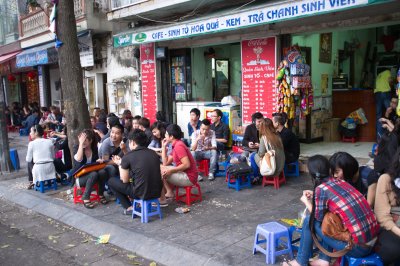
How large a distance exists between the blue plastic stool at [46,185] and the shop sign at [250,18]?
4.35 m

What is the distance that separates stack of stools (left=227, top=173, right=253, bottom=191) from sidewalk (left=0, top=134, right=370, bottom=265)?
5.4 inches

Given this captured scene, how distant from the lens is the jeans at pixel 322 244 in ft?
11.4

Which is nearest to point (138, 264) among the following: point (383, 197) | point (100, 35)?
point (383, 197)

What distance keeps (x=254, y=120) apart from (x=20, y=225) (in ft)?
15.3

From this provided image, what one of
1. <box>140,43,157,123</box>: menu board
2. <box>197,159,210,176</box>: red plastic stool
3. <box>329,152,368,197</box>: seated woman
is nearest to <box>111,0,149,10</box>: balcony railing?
<box>140,43,157,123</box>: menu board

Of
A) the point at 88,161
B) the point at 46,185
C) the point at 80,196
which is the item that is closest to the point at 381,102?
the point at 88,161

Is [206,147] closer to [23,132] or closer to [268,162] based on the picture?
[268,162]

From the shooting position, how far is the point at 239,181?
7.27 metres

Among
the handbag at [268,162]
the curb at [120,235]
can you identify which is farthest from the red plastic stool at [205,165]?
the curb at [120,235]

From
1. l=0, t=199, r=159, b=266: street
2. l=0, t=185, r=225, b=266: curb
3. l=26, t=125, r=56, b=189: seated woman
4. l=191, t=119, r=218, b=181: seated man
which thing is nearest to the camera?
l=0, t=185, r=225, b=266: curb

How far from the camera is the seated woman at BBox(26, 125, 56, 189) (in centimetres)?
755

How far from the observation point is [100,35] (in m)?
13.8

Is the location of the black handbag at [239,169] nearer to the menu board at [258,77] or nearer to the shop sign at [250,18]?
the menu board at [258,77]

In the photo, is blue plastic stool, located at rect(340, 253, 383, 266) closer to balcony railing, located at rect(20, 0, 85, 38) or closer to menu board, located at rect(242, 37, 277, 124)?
menu board, located at rect(242, 37, 277, 124)
